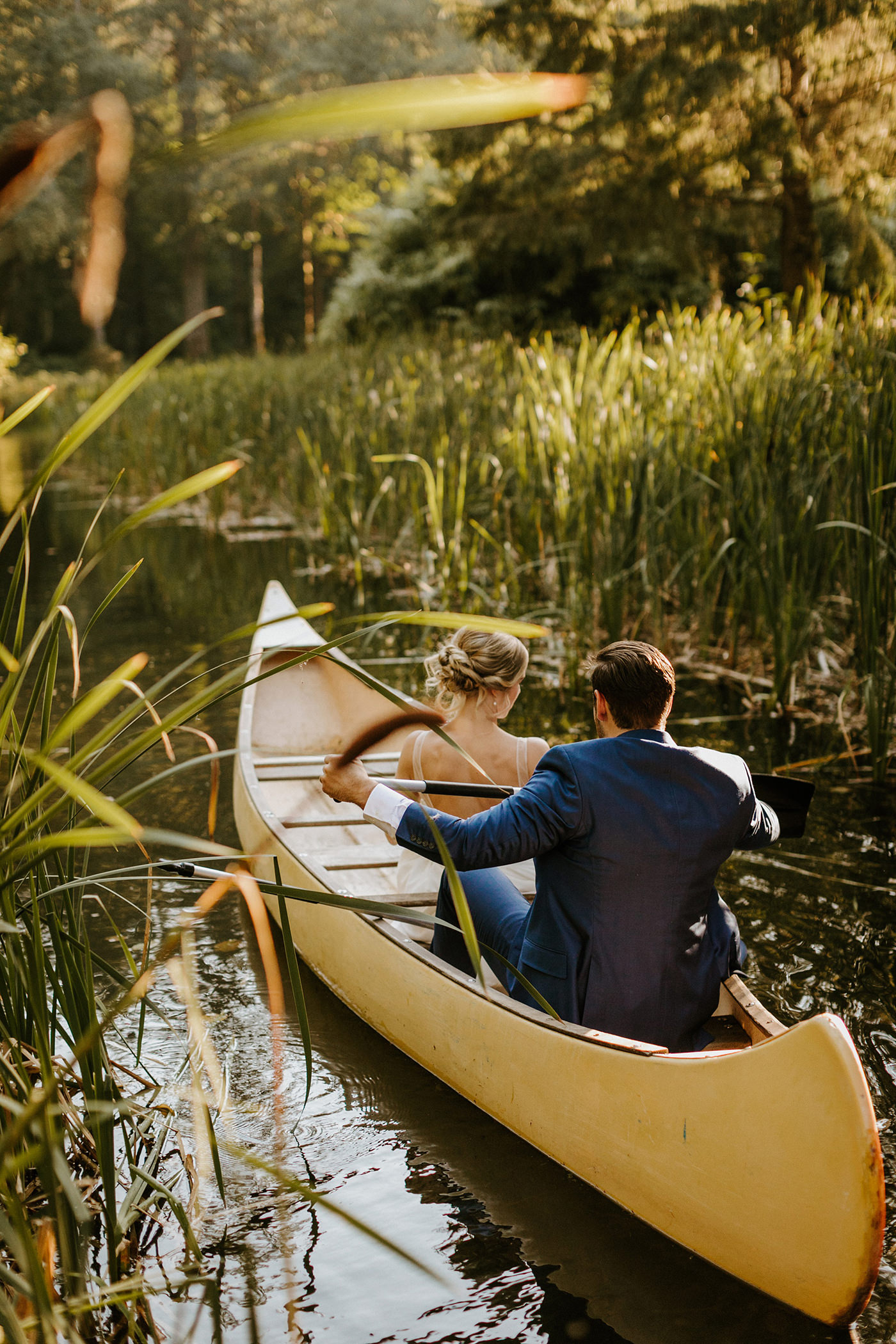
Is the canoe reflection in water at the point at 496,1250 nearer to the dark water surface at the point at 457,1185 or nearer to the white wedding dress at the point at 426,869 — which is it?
the dark water surface at the point at 457,1185

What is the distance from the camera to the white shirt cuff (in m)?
2.49

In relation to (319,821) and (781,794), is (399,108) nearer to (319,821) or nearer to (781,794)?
(781,794)

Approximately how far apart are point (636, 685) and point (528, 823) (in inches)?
14.5

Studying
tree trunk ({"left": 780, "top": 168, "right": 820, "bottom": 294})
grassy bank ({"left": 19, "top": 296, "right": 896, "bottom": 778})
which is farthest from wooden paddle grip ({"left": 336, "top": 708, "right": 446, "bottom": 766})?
tree trunk ({"left": 780, "top": 168, "right": 820, "bottom": 294})

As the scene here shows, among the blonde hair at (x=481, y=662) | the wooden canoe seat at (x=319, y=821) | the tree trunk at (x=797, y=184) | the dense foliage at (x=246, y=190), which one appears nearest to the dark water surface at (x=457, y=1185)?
the wooden canoe seat at (x=319, y=821)

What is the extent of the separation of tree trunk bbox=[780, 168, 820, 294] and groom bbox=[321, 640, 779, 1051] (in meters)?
11.9

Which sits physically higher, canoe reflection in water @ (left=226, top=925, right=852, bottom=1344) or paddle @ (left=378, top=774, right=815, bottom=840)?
paddle @ (left=378, top=774, right=815, bottom=840)

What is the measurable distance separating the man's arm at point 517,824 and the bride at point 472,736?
2.19ft

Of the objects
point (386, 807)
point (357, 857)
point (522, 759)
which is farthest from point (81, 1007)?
point (357, 857)

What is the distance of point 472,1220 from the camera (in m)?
2.43

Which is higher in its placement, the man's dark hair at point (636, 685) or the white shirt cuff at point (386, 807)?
the man's dark hair at point (636, 685)

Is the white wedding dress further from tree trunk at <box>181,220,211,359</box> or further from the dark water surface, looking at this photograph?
tree trunk at <box>181,220,211,359</box>

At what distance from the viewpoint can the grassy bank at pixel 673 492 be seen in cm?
498

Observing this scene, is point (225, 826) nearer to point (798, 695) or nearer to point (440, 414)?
point (798, 695)
